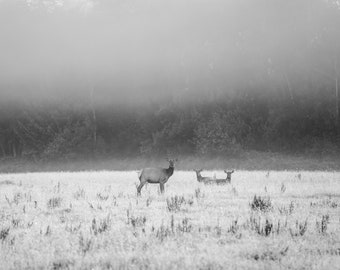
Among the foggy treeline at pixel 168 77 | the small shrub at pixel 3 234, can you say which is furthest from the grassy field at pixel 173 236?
the foggy treeline at pixel 168 77

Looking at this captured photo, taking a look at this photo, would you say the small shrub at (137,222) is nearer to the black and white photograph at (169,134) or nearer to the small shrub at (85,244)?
the black and white photograph at (169,134)

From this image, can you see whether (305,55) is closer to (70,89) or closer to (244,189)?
(244,189)

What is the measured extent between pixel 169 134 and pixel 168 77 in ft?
22.0

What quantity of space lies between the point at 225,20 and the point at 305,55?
8857mm

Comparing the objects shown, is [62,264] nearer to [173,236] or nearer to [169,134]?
[173,236]

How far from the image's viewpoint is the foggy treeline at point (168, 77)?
35312 millimetres

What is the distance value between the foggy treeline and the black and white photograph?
5.1 inches

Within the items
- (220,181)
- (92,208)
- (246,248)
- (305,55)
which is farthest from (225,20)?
(246,248)

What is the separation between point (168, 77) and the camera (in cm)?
4397

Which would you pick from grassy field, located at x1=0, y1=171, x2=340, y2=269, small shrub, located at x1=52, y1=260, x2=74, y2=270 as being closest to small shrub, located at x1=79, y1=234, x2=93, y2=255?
grassy field, located at x1=0, y1=171, x2=340, y2=269

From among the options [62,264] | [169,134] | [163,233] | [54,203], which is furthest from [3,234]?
[169,134]

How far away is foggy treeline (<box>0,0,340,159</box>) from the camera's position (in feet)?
116

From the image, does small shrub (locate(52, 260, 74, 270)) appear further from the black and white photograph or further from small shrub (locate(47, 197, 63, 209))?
small shrub (locate(47, 197, 63, 209))

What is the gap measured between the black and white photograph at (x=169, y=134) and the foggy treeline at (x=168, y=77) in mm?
128
